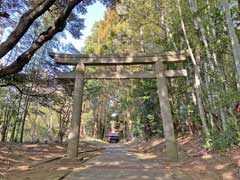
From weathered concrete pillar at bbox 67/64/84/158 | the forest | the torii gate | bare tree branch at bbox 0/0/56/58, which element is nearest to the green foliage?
the forest

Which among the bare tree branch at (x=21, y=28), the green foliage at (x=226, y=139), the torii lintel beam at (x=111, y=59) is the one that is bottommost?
the green foliage at (x=226, y=139)

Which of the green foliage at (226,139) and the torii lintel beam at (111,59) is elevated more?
the torii lintel beam at (111,59)

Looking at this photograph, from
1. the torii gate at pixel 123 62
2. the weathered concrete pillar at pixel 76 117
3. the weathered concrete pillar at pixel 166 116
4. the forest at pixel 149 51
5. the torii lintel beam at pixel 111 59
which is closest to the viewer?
the forest at pixel 149 51

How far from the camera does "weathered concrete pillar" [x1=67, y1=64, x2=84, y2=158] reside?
22.2ft

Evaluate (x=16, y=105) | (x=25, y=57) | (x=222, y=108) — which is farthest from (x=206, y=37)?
(x=16, y=105)

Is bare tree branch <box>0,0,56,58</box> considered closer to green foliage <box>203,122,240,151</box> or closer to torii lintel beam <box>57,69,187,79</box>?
torii lintel beam <box>57,69,187,79</box>

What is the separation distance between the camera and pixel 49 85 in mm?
10969

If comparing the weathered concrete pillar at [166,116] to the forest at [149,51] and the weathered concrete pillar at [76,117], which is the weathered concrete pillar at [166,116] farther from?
the weathered concrete pillar at [76,117]

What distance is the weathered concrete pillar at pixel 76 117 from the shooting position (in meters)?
6.76

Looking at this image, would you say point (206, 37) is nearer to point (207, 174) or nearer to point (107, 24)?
point (207, 174)

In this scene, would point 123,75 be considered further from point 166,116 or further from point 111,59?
point 166,116

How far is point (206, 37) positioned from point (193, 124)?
4.48 m

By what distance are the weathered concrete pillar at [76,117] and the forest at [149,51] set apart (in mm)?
1296

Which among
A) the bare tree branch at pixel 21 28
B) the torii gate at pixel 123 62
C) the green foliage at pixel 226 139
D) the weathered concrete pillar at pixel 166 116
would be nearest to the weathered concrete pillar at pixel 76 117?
the torii gate at pixel 123 62
